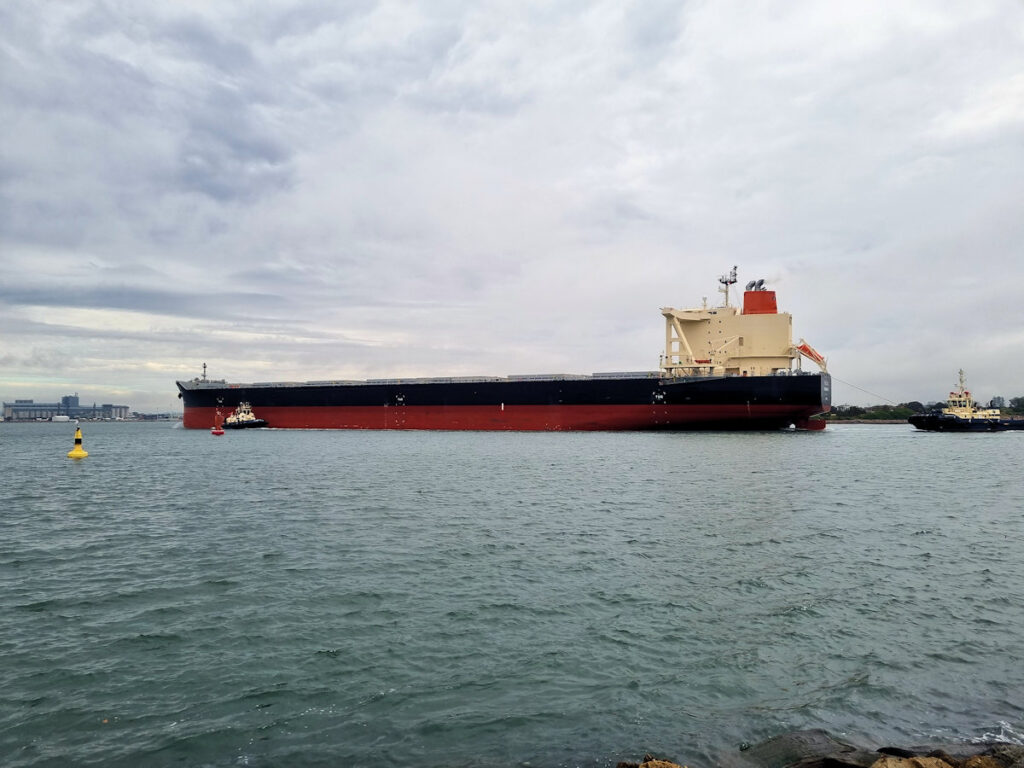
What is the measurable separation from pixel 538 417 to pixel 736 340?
15.6 m

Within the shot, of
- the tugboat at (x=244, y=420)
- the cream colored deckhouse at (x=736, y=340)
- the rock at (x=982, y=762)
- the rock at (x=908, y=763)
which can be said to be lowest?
the rock at (x=982, y=762)

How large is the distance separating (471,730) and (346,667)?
186 cm

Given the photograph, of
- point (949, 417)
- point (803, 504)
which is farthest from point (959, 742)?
point (949, 417)

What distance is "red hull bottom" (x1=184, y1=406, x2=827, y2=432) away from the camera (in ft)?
138

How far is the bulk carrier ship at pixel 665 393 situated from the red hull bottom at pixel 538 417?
3.1 inches

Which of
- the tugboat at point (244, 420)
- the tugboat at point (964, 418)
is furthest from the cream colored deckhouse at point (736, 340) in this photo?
the tugboat at point (244, 420)

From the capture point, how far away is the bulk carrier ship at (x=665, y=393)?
136ft

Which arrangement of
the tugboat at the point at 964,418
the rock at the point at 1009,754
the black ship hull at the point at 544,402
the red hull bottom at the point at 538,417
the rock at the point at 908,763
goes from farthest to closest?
the tugboat at the point at 964,418 → the red hull bottom at the point at 538,417 → the black ship hull at the point at 544,402 → the rock at the point at 1009,754 → the rock at the point at 908,763

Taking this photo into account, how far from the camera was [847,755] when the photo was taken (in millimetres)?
4676

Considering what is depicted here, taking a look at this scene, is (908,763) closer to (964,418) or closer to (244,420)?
(244,420)

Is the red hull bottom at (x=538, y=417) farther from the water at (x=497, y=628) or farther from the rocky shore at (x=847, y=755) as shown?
the rocky shore at (x=847, y=755)

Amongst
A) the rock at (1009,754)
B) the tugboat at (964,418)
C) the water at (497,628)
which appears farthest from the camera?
the tugboat at (964,418)

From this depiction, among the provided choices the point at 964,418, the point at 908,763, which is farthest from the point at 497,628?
the point at 964,418

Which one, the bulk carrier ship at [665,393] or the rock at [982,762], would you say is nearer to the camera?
the rock at [982,762]
